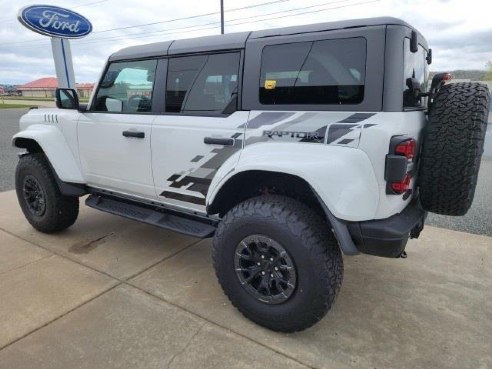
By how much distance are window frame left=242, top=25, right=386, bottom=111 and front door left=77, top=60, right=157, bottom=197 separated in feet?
3.18

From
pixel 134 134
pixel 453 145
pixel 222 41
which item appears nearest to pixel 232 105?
pixel 222 41

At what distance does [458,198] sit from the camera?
7.33 ft

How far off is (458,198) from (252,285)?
55.2 inches

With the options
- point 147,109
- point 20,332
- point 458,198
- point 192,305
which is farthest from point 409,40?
point 20,332

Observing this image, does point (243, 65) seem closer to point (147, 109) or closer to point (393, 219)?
point (147, 109)

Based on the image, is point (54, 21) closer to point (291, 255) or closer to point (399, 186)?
point (291, 255)

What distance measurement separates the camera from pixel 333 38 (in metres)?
2.22

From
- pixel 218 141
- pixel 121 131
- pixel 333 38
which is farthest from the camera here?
pixel 121 131

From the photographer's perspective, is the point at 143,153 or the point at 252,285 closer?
the point at 252,285

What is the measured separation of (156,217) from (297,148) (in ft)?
5.12

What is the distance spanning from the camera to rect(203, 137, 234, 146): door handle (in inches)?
100

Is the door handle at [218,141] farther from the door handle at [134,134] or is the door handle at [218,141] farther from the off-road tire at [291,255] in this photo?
the door handle at [134,134]

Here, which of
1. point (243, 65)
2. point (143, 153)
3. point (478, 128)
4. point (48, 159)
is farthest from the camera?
point (48, 159)

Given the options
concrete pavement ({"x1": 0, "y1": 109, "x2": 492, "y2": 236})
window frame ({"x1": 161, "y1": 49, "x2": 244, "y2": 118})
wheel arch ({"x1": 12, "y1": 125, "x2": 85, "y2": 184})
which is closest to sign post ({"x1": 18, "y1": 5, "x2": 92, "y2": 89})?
concrete pavement ({"x1": 0, "y1": 109, "x2": 492, "y2": 236})
